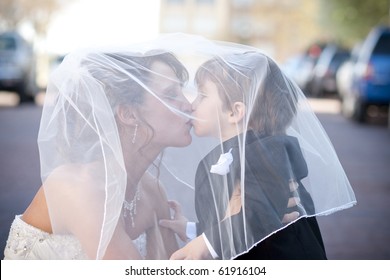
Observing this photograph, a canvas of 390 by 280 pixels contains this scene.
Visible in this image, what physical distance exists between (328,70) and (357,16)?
1275 cm

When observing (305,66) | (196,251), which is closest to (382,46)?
(196,251)

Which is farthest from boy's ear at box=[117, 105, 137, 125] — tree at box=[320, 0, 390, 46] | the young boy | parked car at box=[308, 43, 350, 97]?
tree at box=[320, 0, 390, 46]

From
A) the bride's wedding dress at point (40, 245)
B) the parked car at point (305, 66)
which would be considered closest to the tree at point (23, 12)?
the parked car at point (305, 66)

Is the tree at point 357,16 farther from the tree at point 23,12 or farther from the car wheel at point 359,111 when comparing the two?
the car wheel at point 359,111

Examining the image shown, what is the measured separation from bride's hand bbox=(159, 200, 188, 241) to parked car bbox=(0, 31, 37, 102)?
20169 mm

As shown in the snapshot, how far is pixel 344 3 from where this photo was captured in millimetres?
42438

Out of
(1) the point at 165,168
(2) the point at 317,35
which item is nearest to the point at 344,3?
(2) the point at 317,35

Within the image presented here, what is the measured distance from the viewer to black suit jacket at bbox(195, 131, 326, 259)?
3785mm

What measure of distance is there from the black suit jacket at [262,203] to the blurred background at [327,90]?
58 cm

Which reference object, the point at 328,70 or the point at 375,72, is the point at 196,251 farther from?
the point at 328,70

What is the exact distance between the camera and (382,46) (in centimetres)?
1830

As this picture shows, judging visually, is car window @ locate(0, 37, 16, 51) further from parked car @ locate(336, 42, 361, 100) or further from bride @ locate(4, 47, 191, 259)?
bride @ locate(4, 47, 191, 259)

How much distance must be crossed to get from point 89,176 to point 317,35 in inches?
2616

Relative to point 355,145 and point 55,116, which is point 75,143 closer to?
point 55,116
